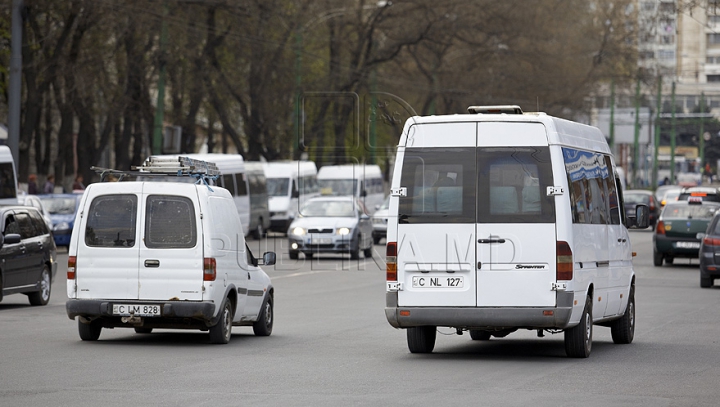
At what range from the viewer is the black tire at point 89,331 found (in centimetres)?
1435

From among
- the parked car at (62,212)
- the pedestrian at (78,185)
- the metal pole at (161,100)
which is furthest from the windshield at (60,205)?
the pedestrian at (78,185)

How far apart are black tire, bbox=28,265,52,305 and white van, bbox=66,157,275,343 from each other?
641cm

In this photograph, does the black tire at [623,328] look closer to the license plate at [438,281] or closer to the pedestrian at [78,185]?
the license plate at [438,281]

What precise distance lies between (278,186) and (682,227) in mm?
21098

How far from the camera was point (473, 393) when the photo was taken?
33.6ft

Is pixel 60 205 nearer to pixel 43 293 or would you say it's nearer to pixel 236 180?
pixel 236 180

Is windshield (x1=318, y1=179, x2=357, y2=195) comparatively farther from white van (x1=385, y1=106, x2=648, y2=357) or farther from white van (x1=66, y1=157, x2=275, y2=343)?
white van (x1=385, y1=106, x2=648, y2=357)

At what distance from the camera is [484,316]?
1223cm

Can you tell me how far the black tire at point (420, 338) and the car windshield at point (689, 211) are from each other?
64.6 feet

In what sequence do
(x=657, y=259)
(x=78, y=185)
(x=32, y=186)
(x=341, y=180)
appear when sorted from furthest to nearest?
(x=341, y=180) < (x=78, y=185) < (x=32, y=186) < (x=657, y=259)

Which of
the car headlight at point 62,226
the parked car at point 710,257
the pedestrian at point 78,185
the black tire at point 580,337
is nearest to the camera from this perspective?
the black tire at point 580,337

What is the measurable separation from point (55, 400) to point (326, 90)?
44.1 meters

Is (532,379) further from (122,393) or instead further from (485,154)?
(122,393)

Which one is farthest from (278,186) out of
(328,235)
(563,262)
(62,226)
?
(563,262)
